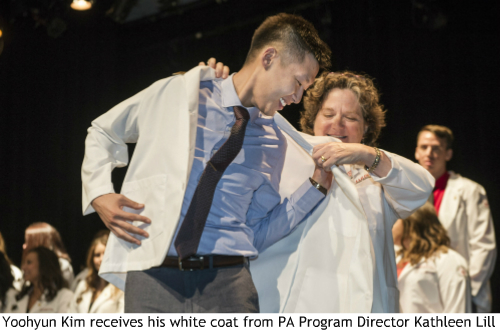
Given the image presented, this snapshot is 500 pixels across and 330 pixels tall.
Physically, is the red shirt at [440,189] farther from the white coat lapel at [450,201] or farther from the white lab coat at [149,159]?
the white lab coat at [149,159]

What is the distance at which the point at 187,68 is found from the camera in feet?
22.5

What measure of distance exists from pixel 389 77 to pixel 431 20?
2.35 ft

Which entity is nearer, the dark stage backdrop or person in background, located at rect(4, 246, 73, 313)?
person in background, located at rect(4, 246, 73, 313)

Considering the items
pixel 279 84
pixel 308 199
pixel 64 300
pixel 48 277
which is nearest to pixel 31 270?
pixel 48 277

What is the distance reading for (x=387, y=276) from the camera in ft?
8.20

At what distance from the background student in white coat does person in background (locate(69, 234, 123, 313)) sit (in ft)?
11.1

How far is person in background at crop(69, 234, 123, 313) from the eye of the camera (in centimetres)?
514

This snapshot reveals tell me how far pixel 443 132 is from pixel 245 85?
364cm

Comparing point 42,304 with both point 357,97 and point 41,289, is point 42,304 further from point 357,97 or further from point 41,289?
point 357,97

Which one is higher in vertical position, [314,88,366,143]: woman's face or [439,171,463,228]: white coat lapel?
[314,88,366,143]: woman's face

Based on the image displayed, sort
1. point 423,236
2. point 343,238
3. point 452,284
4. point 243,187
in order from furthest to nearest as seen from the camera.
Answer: point 423,236
point 452,284
point 343,238
point 243,187

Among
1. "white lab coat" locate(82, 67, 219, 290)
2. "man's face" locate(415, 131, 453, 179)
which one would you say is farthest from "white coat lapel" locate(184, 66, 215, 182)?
"man's face" locate(415, 131, 453, 179)

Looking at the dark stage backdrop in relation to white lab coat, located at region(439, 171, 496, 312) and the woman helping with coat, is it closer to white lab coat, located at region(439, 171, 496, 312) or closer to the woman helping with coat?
white lab coat, located at region(439, 171, 496, 312)
